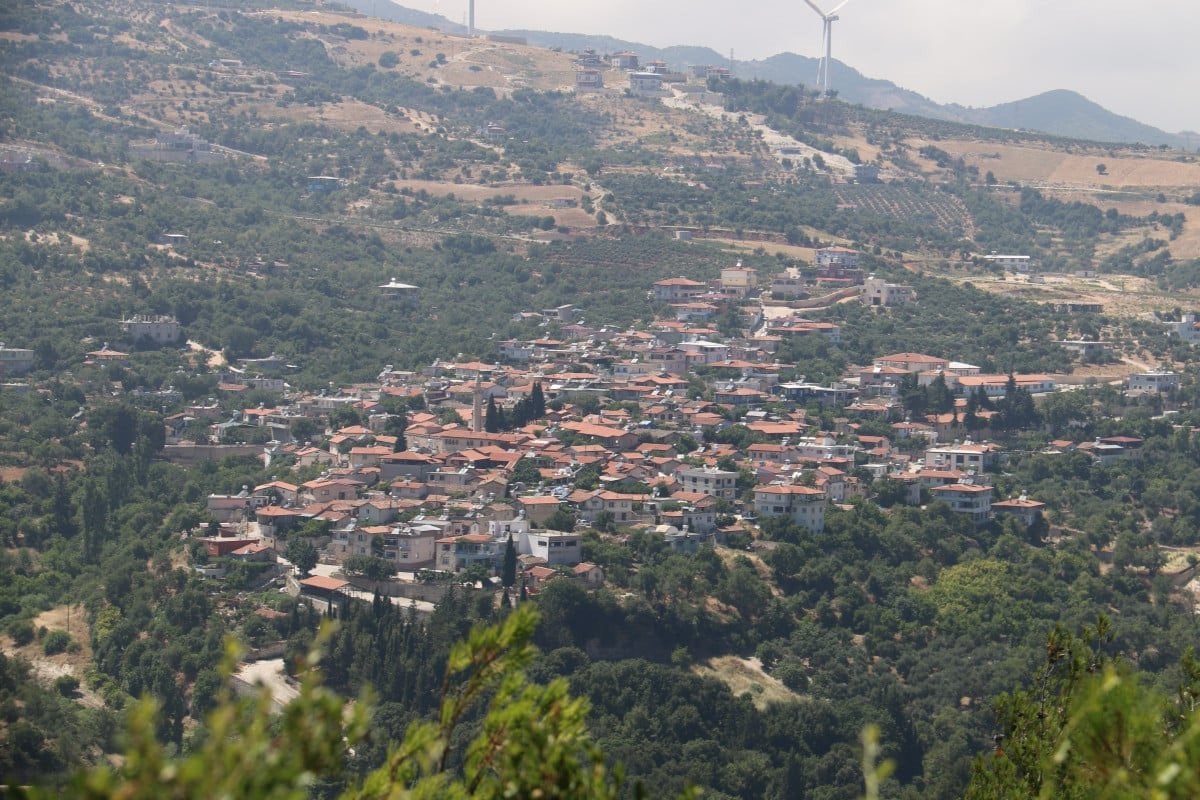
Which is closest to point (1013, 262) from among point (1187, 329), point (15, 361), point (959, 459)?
point (1187, 329)

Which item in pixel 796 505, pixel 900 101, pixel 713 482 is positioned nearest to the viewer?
pixel 796 505

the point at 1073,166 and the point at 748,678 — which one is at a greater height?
the point at 1073,166

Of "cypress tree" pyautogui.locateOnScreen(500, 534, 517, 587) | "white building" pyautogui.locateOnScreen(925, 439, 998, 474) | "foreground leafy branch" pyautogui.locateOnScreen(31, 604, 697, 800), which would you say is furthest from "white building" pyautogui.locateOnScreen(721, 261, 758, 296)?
"foreground leafy branch" pyautogui.locateOnScreen(31, 604, 697, 800)

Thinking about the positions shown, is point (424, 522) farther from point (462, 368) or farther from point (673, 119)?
point (673, 119)

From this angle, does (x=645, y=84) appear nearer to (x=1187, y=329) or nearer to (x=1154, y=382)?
(x=1187, y=329)

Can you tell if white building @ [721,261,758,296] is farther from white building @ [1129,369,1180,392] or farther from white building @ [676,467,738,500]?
white building @ [676,467,738,500]

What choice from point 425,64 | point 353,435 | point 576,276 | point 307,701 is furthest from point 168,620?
point 425,64

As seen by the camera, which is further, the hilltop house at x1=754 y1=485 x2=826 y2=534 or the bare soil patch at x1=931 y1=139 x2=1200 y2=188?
the bare soil patch at x1=931 y1=139 x2=1200 y2=188

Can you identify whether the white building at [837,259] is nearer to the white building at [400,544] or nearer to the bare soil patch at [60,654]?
the white building at [400,544]

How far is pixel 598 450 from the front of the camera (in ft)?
133

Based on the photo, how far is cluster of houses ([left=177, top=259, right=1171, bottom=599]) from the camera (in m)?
35.4

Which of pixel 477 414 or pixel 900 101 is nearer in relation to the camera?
pixel 477 414

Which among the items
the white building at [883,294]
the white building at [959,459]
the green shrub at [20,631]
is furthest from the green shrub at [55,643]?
the white building at [883,294]

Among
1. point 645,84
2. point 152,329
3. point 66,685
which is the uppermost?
point 645,84
